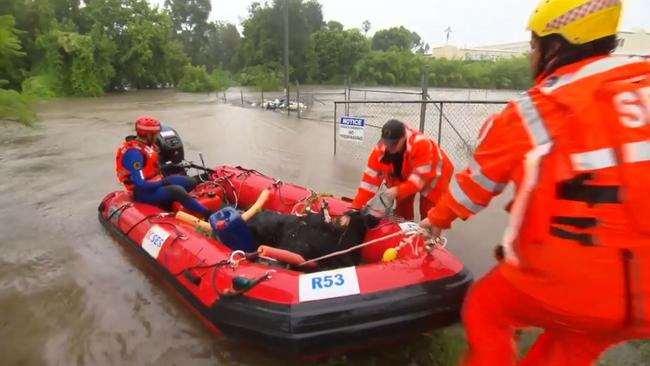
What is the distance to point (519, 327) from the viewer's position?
66.9 inches

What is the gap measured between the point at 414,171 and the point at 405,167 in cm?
14

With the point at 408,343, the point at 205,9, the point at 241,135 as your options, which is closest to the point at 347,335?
the point at 408,343

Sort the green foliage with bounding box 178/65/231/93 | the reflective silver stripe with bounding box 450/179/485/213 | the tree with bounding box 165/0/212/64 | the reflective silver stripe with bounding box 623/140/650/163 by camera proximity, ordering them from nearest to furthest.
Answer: the reflective silver stripe with bounding box 623/140/650/163
the reflective silver stripe with bounding box 450/179/485/213
the green foliage with bounding box 178/65/231/93
the tree with bounding box 165/0/212/64

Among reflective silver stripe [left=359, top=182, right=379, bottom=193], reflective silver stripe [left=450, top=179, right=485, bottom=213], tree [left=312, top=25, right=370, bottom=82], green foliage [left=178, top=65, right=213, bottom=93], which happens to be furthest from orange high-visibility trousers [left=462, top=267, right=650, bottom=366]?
tree [left=312, top=25, right=370, bottom=82]

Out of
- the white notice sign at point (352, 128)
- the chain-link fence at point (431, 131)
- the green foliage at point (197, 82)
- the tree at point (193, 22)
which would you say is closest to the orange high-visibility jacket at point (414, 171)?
the chain-link fence at point (431, 131)

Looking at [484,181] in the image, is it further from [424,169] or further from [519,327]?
[424,169]

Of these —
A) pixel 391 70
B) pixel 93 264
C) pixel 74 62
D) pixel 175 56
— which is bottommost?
pixel 93 264

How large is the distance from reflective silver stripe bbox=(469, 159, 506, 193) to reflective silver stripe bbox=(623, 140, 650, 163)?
397mm

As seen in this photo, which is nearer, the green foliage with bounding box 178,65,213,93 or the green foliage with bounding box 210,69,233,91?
the green foliage with bounding box 178,65,213,93

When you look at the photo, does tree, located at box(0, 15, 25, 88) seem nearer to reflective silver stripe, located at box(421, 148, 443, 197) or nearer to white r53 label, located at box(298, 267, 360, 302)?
white r53 label, located at box(298, 267, 360, 302)

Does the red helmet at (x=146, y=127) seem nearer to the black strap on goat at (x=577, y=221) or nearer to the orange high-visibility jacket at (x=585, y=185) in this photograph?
the orange high-visibility jacket at (x=585, y=185)

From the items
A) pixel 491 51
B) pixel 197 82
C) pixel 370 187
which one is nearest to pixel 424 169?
pixel 370 187

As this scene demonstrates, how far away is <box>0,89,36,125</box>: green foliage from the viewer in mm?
3506

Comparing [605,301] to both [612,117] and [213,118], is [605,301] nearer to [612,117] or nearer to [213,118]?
[612,117]
